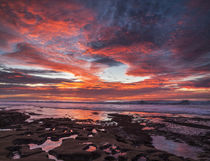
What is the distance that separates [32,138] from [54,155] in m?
3.00

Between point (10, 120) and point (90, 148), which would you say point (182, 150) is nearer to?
point (90, 148)

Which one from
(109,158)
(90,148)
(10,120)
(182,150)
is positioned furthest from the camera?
(10,120)

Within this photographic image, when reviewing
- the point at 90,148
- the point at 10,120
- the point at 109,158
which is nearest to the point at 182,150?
the point at 109,158

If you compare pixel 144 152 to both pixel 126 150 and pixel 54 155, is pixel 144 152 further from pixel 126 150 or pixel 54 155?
pixel 54 155

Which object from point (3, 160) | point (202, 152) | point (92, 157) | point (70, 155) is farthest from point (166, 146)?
point (3, 160)

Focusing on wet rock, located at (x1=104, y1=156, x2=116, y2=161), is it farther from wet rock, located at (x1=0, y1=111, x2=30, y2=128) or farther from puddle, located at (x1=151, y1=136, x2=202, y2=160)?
wet rock, located at (x1=0, y1=111, x2=30, y2=128)

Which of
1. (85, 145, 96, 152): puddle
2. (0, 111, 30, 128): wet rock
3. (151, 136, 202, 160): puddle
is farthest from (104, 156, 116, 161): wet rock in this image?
(0, 111, 30, 128): wet rock

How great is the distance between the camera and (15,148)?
231 inches

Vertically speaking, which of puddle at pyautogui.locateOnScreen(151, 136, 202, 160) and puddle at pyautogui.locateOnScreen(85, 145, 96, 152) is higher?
puddle at pyautogui.locateOnScreen(85, 145, 96, 152)

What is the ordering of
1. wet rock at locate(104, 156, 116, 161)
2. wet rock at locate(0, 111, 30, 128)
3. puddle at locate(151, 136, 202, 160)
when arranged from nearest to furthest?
wet rock at locate(104, 156, 116, 161) < puddle at locate(151, 136, 202, 160) < wet rock at locate(0, 111, 30, 128)

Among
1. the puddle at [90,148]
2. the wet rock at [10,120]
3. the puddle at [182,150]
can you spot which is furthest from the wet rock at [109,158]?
the wet rock at [10,120]

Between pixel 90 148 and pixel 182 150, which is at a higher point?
pixel 90 148

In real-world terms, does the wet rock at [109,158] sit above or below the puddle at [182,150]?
above

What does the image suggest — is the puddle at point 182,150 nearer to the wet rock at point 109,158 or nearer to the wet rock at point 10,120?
the wet rock at point 109,158
